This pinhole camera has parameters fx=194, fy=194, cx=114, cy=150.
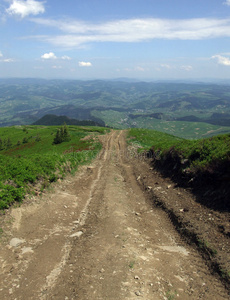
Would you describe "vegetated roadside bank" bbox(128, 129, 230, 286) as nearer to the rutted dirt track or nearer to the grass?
the rutted dirt track

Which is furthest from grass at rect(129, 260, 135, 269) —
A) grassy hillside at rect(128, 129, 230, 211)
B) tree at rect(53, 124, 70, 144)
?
tree at rect(53, 124, 70, 144)

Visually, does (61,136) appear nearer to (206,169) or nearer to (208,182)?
(206,169)

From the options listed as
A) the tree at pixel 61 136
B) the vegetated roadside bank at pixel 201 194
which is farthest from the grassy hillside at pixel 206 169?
the tree at pixel 61 136

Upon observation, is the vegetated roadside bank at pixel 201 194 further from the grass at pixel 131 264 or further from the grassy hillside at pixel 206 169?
the grass at pixel 131 264

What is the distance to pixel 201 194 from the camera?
46.6 feet

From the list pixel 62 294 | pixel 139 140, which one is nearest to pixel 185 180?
pixel 62 294

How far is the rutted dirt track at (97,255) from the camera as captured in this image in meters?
7.22

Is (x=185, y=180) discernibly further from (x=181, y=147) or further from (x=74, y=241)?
(x=74, y=241)

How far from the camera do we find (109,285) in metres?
7.40

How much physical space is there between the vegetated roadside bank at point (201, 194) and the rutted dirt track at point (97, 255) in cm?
65

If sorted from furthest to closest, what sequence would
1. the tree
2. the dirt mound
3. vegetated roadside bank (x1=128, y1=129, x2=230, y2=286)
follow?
the tree
the dirt mound
vegetated roadside bank (x1=128, y1=129, x2=230, y2=286)

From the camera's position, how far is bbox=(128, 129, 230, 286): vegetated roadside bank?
9383 mm

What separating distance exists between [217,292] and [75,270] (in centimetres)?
555

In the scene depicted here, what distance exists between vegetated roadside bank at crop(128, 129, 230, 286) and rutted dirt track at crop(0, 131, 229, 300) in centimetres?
65
